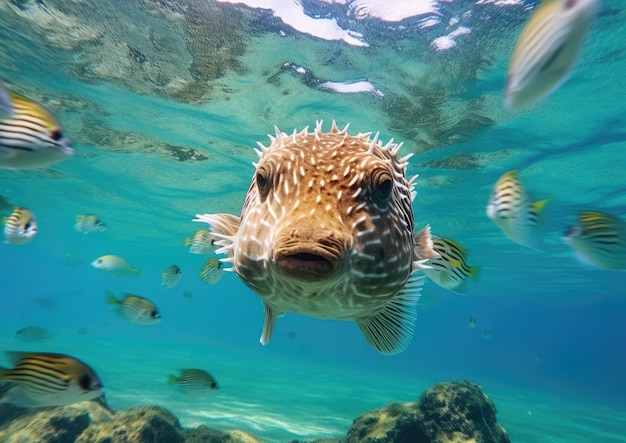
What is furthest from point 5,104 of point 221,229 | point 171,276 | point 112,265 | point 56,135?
point 112,265

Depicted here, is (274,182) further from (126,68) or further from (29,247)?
(29,247)

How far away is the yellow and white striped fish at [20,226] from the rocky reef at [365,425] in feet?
11.2

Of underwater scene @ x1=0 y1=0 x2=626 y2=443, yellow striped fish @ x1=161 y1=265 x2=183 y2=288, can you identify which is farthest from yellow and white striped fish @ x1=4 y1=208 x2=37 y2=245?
yellow striped fish @ x1=161 y1=265 x2=183 y2=288

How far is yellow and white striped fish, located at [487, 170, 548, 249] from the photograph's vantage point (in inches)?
189

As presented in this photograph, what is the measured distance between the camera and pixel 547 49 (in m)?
2.00

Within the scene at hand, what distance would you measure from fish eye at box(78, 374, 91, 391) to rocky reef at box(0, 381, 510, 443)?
2713mm

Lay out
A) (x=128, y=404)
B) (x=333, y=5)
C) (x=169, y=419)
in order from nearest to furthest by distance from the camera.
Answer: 1. (x=169, y=419)
2. (x=333, y=5)
3. (x=128, y=404)

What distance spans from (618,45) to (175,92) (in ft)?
44.5

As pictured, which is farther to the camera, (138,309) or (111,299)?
(111,299)

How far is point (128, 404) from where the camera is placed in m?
12.8

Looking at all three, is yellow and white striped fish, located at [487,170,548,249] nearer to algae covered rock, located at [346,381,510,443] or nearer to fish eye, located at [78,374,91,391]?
algae covered rock, located at [346,381,510,443]

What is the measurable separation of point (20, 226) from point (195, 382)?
396 centimetres

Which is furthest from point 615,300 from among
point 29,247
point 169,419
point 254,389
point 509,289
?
point 29,247

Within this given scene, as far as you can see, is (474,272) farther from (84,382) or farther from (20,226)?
(20,226)
